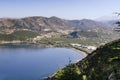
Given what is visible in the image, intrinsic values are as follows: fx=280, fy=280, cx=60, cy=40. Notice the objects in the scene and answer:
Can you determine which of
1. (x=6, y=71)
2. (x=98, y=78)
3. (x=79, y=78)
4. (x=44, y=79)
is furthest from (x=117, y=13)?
(x=6, y=71)

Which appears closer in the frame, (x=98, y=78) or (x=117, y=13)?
(x=117, y=13)

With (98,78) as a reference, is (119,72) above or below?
above

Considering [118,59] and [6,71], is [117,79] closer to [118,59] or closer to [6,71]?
[118,59]

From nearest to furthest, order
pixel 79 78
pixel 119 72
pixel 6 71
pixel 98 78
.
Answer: pixel 119 72, pixel 79 78, pixel 98 78, pixel 6 71

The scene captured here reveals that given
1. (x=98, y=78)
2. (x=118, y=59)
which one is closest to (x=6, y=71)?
(x=98, y=78)

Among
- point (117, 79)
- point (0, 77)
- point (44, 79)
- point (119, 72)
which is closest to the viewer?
point (119, 72)

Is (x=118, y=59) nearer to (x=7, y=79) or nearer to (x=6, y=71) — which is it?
(x=7, y=79)

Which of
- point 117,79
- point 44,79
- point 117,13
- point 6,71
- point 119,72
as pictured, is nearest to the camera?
point 117,13

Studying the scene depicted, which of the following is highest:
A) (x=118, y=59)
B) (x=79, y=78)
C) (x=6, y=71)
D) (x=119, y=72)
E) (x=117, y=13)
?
(x=117, y=13)

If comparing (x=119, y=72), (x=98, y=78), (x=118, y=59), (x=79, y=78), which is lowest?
(x=98, y=78)
